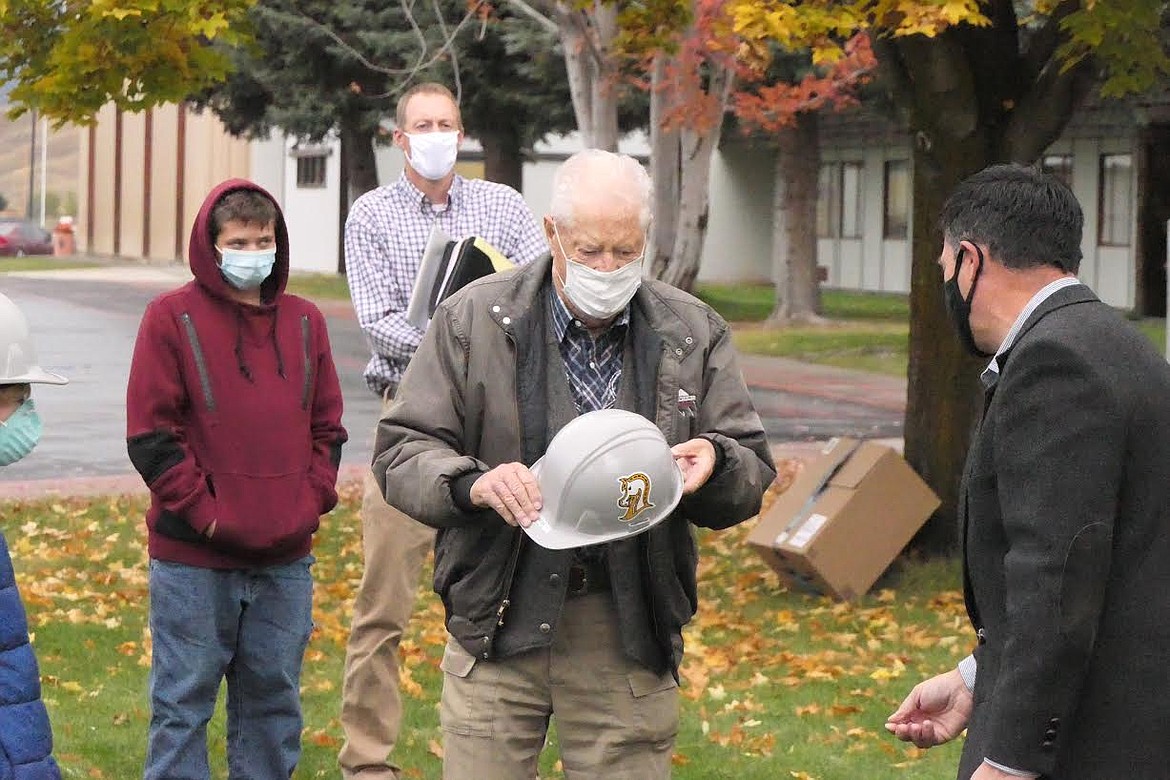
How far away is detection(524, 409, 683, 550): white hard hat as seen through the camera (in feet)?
11.8

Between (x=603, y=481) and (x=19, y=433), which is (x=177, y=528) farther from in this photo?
(x=603, y=481)

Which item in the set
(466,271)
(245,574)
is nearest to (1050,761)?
(245,574)

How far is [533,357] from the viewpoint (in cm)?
402

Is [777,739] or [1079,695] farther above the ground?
[1079,695]

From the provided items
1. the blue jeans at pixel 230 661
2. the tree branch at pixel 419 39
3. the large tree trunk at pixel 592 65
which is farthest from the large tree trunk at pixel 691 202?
Result: the blue jeans at pixel 230 661

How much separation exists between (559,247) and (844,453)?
582 centimetres

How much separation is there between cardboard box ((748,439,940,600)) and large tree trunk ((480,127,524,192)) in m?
24.6

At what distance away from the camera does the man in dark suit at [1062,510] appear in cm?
308

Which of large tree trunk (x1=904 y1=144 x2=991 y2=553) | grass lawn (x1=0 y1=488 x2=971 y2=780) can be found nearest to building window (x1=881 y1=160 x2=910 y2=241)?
grass lawn (x1=0 y1=488 x2=971 y2=780)

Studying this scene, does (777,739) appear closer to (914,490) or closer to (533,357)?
(914,490)

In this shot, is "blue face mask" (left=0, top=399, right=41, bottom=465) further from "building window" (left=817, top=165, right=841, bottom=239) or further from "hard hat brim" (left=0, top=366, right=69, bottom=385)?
"building window" (left=817, top=165, right=841, bottom=239)

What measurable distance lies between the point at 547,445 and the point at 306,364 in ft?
4.91

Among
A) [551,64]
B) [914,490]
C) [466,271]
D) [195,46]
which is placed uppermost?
[551,64]

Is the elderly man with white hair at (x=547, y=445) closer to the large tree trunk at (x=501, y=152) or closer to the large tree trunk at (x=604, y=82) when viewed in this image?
the large tree trunk at (x=604, y=82)
